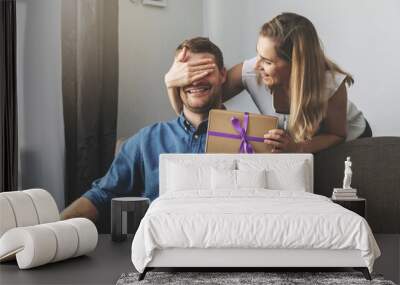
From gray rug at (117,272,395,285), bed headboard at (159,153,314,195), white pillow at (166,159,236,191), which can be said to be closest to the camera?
gray rug at (117,272,395,285)

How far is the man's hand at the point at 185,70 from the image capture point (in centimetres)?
693

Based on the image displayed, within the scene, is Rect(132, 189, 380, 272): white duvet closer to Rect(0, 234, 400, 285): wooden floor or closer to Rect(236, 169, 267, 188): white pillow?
Rect(0, 234, 400, 285): wooden floor

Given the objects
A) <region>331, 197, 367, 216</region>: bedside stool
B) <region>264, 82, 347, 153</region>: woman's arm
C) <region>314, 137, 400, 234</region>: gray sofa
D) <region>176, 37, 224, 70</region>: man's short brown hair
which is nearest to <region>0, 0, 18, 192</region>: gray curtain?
<region>176, 37, 224, 70</region>: man's short brown hair

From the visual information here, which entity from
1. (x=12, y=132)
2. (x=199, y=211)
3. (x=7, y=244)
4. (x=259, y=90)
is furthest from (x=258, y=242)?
(x=12, y=132)

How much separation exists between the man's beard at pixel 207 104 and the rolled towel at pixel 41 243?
2.06 metres

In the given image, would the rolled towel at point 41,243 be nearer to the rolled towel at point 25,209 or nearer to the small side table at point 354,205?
the rolled towel at point 25,209

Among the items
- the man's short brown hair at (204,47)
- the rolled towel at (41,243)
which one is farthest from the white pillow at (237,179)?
the rolled towel at (41,243)

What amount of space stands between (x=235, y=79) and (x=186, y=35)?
0.68 metres

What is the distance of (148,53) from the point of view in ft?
22.9

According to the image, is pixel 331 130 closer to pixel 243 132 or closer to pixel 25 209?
pixel 243 132

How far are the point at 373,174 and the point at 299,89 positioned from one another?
116cm

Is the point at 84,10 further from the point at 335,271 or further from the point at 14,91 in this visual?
the point at 335,271

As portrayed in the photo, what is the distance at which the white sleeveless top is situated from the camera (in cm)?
687

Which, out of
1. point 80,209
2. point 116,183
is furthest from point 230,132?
point 80,209
